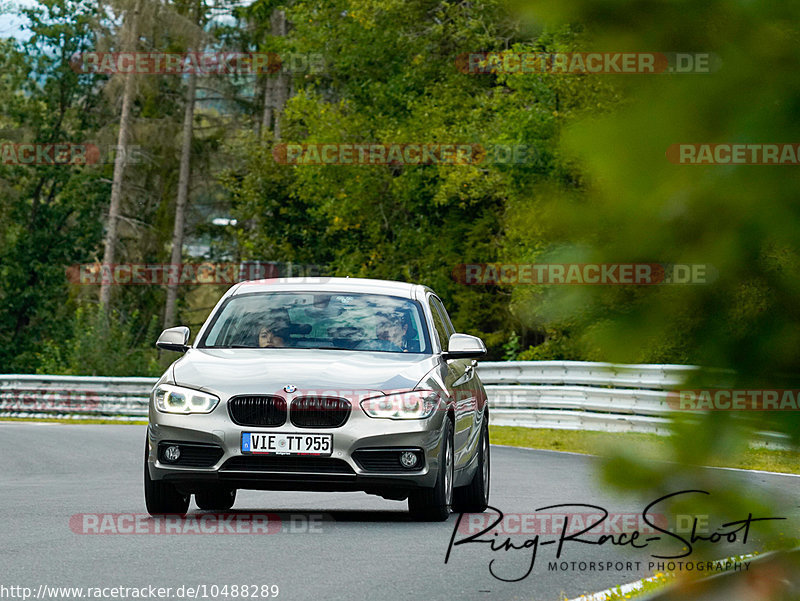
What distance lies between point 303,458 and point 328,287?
1946 mm

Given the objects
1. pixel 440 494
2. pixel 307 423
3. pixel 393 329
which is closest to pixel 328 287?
pixel 393 329

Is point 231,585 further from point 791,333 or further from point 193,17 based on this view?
point 193,17

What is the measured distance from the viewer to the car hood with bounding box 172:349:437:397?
31.6 ft

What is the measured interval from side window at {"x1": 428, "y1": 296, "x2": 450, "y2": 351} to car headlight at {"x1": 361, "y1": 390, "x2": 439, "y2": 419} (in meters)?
1.31

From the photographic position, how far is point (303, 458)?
9.59 metres

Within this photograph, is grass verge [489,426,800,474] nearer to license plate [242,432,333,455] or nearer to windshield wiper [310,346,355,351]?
license plate [242,432,333,455]

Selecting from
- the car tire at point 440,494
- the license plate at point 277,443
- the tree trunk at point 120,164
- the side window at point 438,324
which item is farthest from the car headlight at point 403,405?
the tree trunk at point 120,164

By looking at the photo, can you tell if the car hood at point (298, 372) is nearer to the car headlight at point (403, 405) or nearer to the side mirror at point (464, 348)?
the car headlight at point (403, 405)

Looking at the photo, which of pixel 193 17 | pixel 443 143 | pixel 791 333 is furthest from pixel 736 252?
pixel 193 17

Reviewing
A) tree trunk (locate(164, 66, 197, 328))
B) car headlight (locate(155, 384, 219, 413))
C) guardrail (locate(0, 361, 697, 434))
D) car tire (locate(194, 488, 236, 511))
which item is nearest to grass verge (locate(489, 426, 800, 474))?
guardrail (locate(0, 361, 697, 434))

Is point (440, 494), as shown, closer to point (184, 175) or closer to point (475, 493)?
point (475, 493)

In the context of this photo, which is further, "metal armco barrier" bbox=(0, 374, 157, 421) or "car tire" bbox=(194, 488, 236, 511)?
"metal armco barrier" bbox=(0, 374, 157, 421)

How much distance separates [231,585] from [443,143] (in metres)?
32.6

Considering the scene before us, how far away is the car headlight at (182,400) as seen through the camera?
9.67 m
